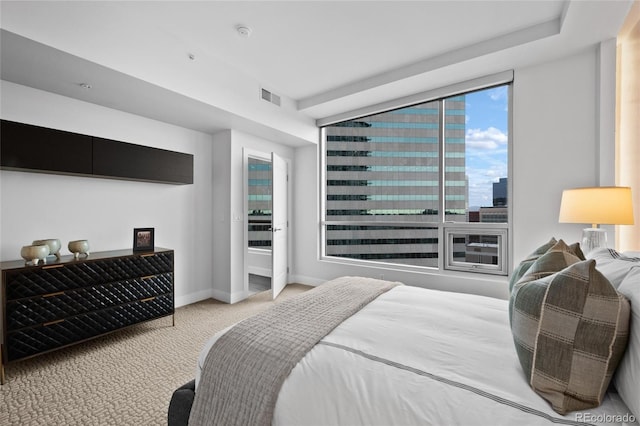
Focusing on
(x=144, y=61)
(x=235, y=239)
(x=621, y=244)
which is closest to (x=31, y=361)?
(x=235, y=239)

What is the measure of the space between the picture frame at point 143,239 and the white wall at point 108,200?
255 mm

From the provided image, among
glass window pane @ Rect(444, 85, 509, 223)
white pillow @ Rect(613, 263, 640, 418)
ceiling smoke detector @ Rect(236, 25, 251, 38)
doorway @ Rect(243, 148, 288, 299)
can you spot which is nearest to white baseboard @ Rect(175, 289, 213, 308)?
doorway @ Rect(243, 148, 288, 299)

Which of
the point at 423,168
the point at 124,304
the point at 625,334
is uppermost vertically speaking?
the point at 423,168

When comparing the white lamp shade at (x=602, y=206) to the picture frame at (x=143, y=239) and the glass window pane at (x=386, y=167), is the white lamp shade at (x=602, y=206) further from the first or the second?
the picture frame at (x=143, y=239)

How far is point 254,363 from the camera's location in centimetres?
116

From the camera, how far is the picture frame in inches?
120

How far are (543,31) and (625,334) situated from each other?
8.99ft

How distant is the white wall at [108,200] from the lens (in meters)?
2.48

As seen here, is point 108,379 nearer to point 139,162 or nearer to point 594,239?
point 139,162

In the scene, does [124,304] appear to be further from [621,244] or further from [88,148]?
[621,244]

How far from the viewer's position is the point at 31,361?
2346 millimetres

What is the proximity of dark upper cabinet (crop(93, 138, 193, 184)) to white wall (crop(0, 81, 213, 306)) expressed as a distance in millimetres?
262

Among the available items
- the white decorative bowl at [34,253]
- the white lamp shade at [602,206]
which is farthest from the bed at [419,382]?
the white decorative bowl at [34,253]

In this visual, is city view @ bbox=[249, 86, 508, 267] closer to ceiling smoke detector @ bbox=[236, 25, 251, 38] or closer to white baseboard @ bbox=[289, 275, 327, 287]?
white baseboard @ bbox=[289, 275, 327, 287]
